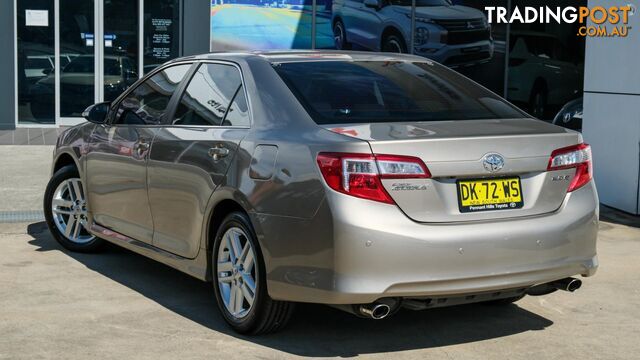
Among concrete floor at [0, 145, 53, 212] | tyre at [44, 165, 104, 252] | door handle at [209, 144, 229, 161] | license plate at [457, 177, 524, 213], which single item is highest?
door handle at [209, 144, 229, 161]

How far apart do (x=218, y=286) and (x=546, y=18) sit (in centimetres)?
1544

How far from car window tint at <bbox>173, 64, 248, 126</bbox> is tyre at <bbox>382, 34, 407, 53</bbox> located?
12.7m

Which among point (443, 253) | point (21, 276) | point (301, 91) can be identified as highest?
point (301, 91)

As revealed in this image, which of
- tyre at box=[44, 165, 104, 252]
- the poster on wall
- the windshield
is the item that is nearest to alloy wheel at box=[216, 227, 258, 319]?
tyre at box=[44, 165, 104, 252]

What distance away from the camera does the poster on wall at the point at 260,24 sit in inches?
689

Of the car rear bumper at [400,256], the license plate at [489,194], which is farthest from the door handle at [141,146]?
the license plate at [489,194]

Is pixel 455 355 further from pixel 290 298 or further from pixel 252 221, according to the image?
pixel 252 221

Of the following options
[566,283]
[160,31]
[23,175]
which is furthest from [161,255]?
[160,31]

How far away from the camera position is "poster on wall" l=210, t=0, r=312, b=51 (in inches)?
689

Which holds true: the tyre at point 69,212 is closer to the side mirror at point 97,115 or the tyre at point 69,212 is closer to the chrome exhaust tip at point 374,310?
the side mirror at point 97,115

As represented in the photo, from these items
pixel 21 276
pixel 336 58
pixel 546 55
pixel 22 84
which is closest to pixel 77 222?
pixel 21 276

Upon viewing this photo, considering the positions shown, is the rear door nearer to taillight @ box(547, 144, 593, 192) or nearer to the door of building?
taillight @ box(547, 144, 593, 192)

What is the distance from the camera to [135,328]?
5.48 meters

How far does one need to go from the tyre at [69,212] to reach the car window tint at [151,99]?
893 mm
